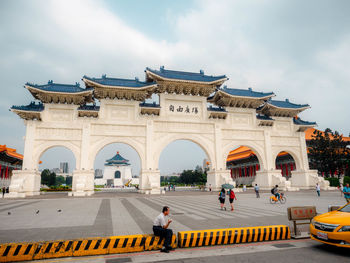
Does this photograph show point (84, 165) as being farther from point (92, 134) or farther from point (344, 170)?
point (344, 170)

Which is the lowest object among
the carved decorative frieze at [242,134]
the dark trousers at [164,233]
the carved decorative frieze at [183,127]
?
the dark trousers at [164,233]

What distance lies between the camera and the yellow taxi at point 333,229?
16.9 ft

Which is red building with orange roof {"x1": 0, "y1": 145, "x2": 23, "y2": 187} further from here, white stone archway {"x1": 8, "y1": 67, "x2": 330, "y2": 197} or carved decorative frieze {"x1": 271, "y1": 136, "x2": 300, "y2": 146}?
carved decorative frieze {"x1": 271, "y1": 136, "x2": 300, "y2": 146}

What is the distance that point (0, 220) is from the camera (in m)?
9.77

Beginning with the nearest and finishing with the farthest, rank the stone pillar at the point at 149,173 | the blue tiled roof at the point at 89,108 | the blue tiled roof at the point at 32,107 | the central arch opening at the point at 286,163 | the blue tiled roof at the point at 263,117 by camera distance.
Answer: the blue tiled roof at the point at 32,107 → the stone pillar at the point at 149,173 → the blue tiled roof at the point at 89,108 → the blue tiled roof at the point at 263,117 → the central arch opening at the point at 286,163

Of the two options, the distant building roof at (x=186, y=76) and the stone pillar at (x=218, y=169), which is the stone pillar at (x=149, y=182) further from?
the distant building roof at (x=186, y=76)

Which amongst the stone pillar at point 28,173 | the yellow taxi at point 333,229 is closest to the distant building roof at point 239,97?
the stone pillar at point 28,173

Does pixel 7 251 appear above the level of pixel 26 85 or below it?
below

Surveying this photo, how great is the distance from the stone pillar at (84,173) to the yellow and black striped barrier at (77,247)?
2022cm

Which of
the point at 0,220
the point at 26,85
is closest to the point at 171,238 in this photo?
the point at 0,220

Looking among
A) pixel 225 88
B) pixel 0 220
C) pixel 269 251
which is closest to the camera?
pixel 269 251

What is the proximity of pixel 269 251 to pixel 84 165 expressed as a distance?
2331 cm

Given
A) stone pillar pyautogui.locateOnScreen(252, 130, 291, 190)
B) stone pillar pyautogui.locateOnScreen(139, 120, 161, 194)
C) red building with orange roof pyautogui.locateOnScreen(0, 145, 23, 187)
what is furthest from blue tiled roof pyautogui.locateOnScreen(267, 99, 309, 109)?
red building with orange roof pyautogui.locateOnScreen(0, 145, 23, 187)

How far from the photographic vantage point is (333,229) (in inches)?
212
